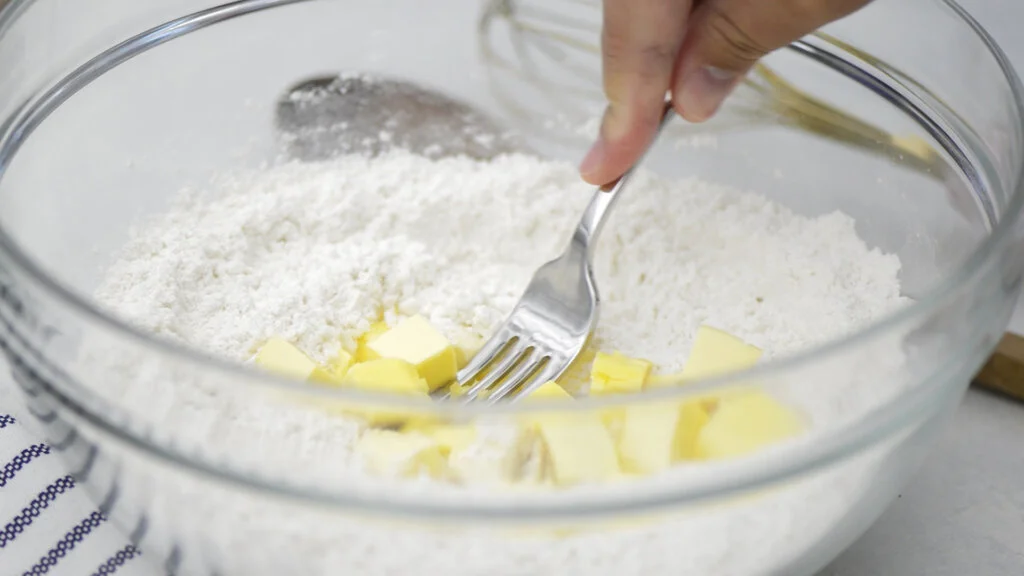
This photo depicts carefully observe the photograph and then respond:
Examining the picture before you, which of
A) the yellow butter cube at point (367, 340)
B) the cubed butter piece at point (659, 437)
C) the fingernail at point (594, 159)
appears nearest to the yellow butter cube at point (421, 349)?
the yellow butter cube at point (367, 340)

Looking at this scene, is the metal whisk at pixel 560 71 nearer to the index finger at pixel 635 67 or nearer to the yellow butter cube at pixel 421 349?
the index finger at pixel 635 67

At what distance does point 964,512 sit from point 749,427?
0.49 metres

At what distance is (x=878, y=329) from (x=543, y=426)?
24 centimetres

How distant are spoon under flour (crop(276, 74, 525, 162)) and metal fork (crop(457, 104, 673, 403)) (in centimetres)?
30

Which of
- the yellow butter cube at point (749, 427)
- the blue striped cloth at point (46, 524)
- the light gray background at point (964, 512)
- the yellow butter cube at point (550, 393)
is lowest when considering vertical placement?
the light gray background at point (964, 512)

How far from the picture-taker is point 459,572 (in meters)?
0.70

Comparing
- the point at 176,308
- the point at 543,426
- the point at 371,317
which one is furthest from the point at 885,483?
the point at 176,308

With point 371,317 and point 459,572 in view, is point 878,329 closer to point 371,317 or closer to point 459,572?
point 459,572

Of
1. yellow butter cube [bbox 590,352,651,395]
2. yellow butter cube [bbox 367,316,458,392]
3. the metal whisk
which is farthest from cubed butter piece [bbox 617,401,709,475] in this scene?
the metal whisk

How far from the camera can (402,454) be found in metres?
0.76

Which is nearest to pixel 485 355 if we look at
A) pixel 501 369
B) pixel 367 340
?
pixel 501 369

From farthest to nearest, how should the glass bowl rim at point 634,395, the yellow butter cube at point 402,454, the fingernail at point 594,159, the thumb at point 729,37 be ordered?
the fingernail at point 594,159, the thumb at point 729,37, the yellow butter cube at point 402,454, the glass bowl rim at point 634,395

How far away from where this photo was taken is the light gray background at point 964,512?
0.96 meters

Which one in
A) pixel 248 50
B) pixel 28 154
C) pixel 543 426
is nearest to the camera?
pixel 543 426
